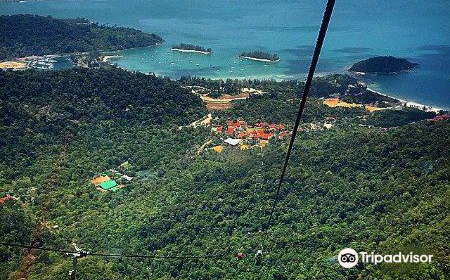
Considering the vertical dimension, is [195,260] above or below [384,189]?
below

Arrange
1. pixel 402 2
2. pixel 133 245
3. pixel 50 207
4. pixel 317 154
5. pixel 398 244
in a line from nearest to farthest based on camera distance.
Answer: pixel 398 244 → pixel 133 245 → pixel 50 207 → pixel 317 154 → pixel 402 2

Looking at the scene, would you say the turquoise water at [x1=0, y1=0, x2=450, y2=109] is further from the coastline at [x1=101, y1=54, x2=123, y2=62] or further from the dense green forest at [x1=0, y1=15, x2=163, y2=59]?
the dense green forest at [x1=0, y1=15, x2=163, y2=59]

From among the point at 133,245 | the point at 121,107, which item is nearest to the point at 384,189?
the point at 133,245

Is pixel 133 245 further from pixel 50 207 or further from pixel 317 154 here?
pixel 317 154

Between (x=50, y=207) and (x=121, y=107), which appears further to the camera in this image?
(x=121, y=107)

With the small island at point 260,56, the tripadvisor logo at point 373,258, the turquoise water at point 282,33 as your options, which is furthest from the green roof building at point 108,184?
the small island at point 260,56

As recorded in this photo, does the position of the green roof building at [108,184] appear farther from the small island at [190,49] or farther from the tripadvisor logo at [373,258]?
the small island at [190,49]

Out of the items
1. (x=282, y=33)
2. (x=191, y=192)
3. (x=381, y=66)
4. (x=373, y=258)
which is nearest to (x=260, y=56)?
(x=381, y=66)
